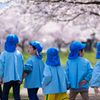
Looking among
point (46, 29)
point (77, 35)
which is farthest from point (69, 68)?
point (77, 35)

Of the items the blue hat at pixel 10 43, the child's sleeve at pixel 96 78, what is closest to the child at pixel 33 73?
the blue hat at pixel 10 43

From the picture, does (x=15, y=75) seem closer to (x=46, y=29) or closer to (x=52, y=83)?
(x=52, y=83)

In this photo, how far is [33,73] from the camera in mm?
4062

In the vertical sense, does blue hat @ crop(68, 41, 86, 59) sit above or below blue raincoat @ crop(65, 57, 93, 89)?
above

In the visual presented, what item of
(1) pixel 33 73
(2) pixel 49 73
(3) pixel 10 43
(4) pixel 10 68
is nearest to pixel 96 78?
(2) pixel 49 73

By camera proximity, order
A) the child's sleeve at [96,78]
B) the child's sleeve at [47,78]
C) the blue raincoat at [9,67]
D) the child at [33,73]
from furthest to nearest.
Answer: the child at [33,73] < the blue raincoat at [9,67] < the child's sleeve at [47,78] < the child's sleeve at [96,78]

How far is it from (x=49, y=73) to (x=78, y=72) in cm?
64

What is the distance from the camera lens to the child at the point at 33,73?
3984 mm

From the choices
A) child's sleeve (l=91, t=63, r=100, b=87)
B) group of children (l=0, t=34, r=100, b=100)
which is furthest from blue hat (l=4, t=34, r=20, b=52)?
child's sleeve (l=91, t=63, r=100, b=87)

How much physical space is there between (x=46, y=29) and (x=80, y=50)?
17611 mm

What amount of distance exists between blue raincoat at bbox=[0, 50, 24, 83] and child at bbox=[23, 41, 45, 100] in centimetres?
23

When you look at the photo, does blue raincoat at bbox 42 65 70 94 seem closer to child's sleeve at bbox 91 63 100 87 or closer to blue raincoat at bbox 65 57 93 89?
blue raincoat at bbox 65 57 93 89

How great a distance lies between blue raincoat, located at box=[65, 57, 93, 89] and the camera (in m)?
3.78

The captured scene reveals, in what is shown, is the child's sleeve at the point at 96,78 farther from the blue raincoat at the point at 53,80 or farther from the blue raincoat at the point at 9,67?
the blue raincoat at the point at 9,67
